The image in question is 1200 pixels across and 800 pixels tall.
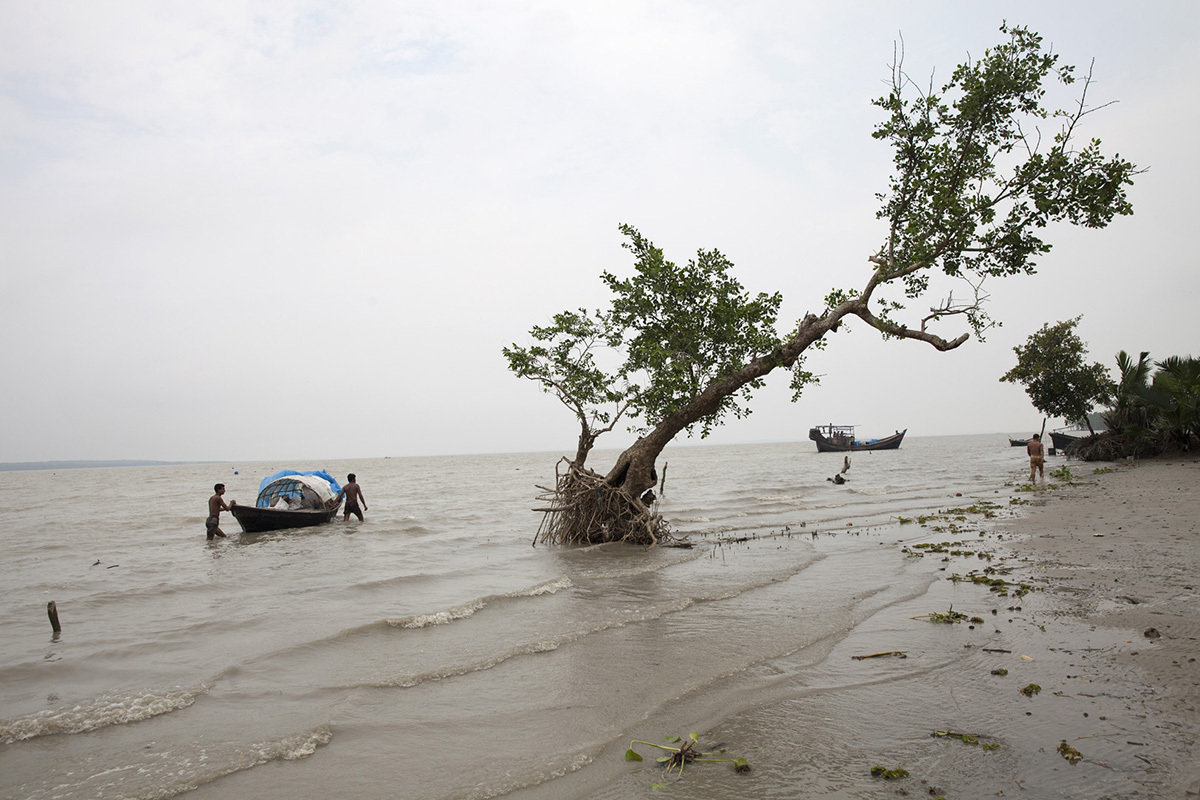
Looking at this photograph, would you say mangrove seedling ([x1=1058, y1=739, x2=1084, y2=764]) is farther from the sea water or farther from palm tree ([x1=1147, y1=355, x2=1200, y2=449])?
palm tree ([x1=1147, y1=355, x2=1200, y2=449])

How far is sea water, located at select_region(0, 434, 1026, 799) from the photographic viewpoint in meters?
5.20

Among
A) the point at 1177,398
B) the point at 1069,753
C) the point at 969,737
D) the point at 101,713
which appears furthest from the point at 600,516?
the point at 1177,398

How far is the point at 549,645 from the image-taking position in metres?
8.33

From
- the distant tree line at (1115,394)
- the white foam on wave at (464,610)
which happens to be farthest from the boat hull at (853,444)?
the white foam on wave at (464,610)

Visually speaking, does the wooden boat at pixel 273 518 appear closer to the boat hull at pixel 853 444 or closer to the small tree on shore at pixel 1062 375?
the small tree on shore at pixel 1062 375

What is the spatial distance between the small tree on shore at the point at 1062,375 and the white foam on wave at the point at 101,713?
40.9m

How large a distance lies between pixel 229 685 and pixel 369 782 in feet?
11.6

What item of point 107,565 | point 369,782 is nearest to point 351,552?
point 107,565

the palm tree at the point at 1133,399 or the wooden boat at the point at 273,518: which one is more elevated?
the palm tree at the point at 1133,399

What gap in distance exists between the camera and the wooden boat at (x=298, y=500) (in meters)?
23.2

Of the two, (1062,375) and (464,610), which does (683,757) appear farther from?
(1062,375)

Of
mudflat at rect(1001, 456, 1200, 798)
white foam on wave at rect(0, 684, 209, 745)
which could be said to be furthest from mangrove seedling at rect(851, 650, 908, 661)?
white foam on wave at rect(0, 684, 209, 745)

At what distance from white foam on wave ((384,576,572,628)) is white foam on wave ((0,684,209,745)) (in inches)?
117

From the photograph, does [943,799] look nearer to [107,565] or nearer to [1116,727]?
[1116,727]
